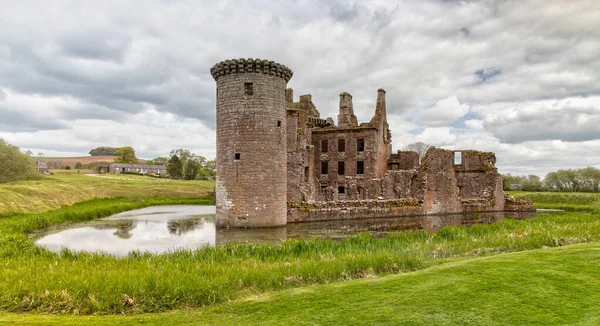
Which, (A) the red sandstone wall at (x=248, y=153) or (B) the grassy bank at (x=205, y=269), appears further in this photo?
(A) the red sandstone wall at (x=248, y=153)

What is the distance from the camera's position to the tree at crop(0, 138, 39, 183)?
4735 cm

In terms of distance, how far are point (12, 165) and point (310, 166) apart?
123 feet

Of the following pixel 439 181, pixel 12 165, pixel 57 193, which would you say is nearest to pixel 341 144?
pixel 439 181

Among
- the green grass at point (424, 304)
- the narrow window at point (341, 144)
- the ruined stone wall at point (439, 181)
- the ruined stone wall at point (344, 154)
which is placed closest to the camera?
the green grass at point (424, 304)

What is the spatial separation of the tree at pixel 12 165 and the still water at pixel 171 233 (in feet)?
106

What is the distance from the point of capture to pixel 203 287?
7.76 m

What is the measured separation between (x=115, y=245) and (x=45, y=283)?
8.19 m

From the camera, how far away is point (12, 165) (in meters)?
48.0

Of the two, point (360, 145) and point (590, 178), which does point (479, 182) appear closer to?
point (360, 145)

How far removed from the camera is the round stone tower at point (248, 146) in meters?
21.5

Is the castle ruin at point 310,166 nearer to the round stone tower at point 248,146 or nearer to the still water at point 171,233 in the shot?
the round stone tower at point 248,146

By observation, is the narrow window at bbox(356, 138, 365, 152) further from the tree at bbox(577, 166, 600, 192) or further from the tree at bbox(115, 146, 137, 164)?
the tree at bbox(115, 146, 137, 164)

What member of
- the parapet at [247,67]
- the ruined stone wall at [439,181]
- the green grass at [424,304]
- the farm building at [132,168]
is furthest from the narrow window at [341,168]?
the farm building at [132,168]

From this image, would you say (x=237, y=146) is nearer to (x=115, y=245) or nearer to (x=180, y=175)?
(x=115, y=245)
